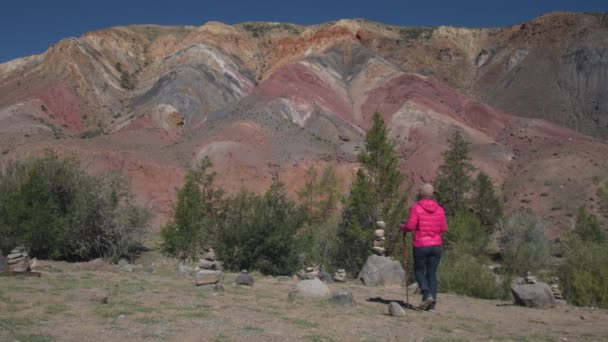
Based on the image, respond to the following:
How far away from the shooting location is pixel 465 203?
38.9 metres

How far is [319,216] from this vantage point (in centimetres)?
3953

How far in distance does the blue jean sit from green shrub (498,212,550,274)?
59.7ft

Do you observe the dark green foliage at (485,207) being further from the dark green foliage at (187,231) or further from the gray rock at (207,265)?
the gray rock at (207,265)

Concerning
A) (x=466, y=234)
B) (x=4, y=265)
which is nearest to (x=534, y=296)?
(x=4, y=265)

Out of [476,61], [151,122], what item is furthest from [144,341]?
[476,61]

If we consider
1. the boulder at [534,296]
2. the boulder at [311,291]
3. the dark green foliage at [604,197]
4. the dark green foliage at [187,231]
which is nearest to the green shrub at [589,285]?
the boulder at [534,296]

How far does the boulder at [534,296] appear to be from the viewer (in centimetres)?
1101

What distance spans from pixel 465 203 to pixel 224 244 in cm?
2428

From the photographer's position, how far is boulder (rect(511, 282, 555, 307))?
11008 millimetres

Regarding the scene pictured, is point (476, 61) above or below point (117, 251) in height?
above

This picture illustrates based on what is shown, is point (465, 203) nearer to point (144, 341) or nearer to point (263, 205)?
point (263, 205)

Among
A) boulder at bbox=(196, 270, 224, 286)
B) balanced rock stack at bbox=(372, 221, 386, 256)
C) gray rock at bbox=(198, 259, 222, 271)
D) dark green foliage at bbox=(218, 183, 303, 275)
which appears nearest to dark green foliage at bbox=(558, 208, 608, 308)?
balanced rock stack at bbox=(372, 221, 386, 256)

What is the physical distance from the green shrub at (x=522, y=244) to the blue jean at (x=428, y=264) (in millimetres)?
18183

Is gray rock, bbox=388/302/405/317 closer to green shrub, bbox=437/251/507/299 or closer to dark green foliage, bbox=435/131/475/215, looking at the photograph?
green shrub, bbox=437/251/507/299
